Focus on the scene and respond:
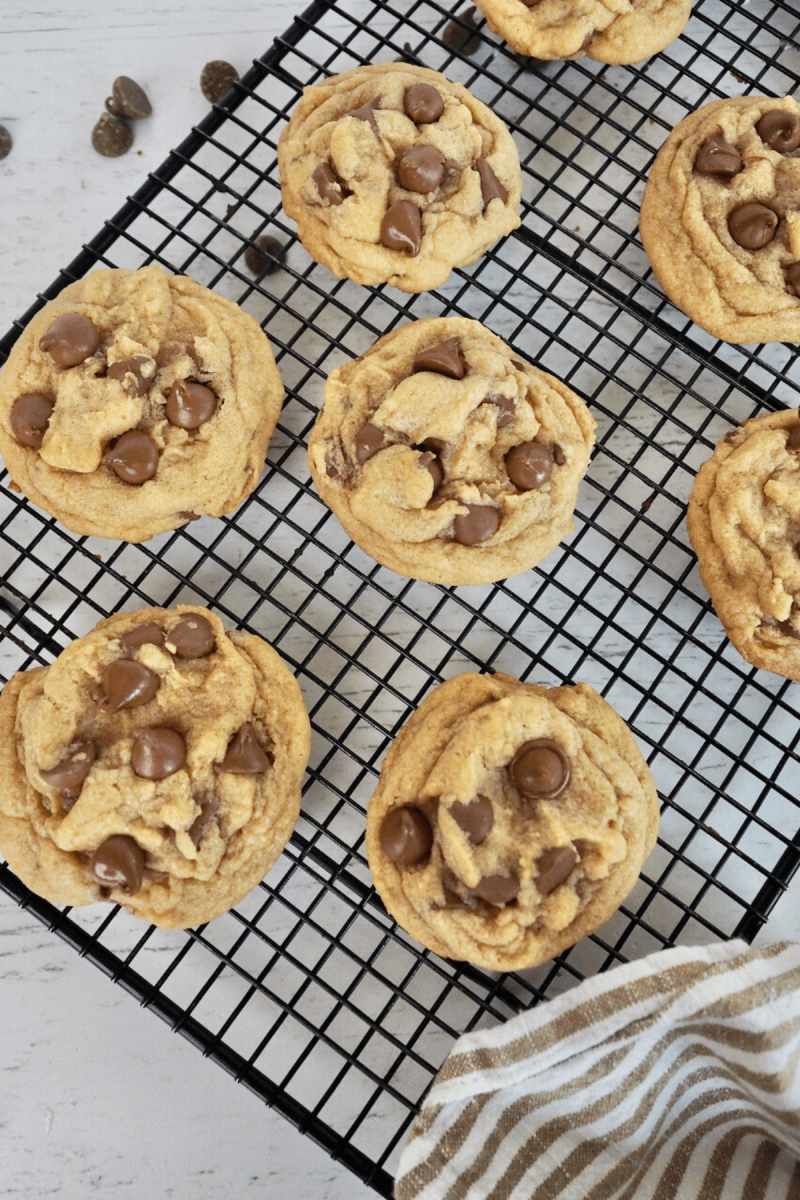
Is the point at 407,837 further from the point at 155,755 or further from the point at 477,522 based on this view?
the point at 477,522

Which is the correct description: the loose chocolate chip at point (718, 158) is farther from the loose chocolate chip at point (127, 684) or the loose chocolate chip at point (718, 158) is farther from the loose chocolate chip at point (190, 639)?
the loose chocolate chip at point (127, 684)

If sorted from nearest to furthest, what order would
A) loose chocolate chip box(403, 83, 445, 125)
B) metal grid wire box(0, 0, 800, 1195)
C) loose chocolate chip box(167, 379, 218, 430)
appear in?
loose chocolate chip box(167, 379, 218, 430) < loose chocolate chip box(403, 83, 445, 125) < metal grid wire box(0, 0, 800, 1195)

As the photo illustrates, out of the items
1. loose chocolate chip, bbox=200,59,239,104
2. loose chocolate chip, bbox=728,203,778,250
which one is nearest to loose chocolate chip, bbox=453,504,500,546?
loose chocolate chip, bbox=728,203,778,250

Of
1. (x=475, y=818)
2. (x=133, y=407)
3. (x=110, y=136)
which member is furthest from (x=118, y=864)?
(x=110, y=136)

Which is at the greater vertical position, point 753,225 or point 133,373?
point 753,225

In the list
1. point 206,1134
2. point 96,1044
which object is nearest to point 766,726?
point 206,1134

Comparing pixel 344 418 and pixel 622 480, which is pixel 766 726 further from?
pixel 344 418

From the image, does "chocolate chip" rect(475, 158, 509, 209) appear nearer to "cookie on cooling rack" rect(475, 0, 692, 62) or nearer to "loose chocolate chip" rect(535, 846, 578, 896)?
"cookie on cooling rack" rect(475, 0, 692, 62)
